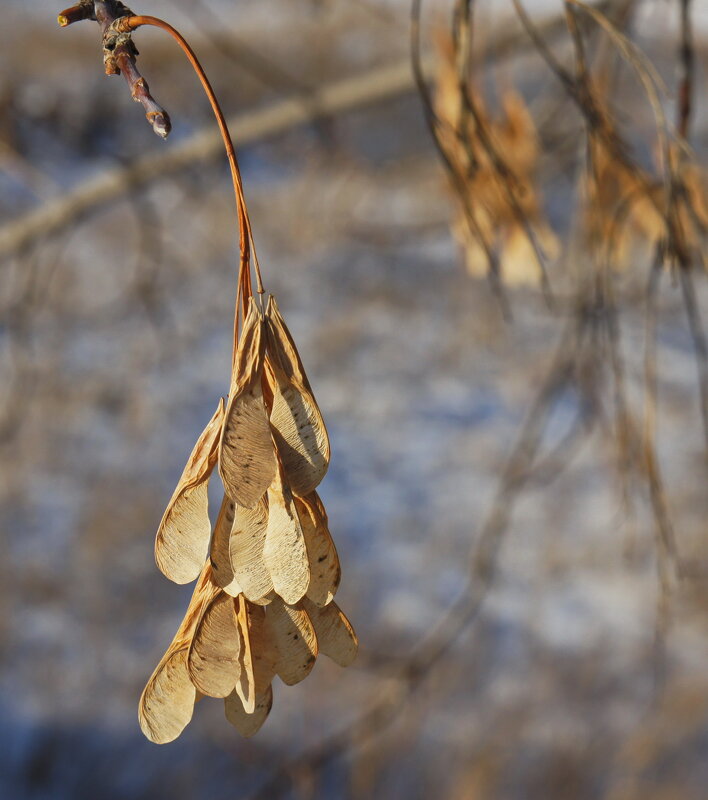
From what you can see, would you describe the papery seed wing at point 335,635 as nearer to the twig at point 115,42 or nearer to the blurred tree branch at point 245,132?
the twig at point 115,42

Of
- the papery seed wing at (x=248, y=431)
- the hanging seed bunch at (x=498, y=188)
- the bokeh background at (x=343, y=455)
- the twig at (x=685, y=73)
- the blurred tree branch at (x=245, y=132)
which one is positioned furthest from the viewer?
the bokeh background at (x=343, y=455)

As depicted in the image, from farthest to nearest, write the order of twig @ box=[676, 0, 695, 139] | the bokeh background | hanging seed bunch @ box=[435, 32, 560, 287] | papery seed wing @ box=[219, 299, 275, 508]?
the bokeh background → hanging seed bunch @ box=[435, 32, 560, 287] → twig @ box=[676, 0, 695, 139] → papery seed wing @ box=[219, 299, 275, 508]

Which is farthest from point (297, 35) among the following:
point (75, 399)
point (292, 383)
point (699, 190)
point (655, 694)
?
point (292, 383)

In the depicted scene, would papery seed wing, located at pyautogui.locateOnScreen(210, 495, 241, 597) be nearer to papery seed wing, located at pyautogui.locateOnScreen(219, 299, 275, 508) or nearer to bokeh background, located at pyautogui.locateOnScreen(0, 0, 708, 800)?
papery seed wing, located at pyautogui.locateOnScreen(219, 299, 275, 508)

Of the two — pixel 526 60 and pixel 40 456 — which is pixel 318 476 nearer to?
pixel 40 456

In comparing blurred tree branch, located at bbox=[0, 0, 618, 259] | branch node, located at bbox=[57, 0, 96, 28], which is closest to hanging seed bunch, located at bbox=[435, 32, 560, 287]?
A: blurred tree branch, located at bbox=[0, 0, 618, 259]

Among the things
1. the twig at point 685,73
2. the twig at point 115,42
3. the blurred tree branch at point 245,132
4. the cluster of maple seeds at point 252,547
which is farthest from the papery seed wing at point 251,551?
the blurred tree branch at point 245,132
